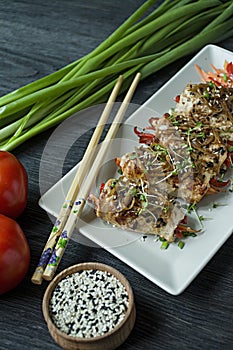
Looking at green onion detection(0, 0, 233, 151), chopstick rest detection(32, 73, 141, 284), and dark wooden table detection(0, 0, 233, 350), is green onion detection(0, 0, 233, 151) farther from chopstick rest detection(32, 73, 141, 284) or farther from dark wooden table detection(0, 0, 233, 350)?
chopstick rest detection(32, 73, 141, 284)

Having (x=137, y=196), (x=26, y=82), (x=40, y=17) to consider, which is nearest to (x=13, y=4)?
(x=40, y=17)

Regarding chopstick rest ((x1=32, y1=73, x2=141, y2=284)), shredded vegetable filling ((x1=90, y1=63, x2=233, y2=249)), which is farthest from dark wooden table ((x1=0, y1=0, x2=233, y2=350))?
shredded vegetable filling ((x1=90, y1=63, x2=233, y2=249))

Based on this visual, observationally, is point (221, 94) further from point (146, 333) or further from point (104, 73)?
point (146, 333)

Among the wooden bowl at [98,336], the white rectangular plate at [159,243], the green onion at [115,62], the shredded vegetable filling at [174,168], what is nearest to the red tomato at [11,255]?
the wooden bowl at [98,336]

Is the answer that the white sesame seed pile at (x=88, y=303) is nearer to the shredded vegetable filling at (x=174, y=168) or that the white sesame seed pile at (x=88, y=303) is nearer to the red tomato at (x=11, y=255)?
the red tomato at (x=11, y=255)

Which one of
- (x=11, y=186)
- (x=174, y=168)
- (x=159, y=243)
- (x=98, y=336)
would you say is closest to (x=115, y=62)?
(x=174, y=168)

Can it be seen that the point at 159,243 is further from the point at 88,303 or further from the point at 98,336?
the point at 98,336
